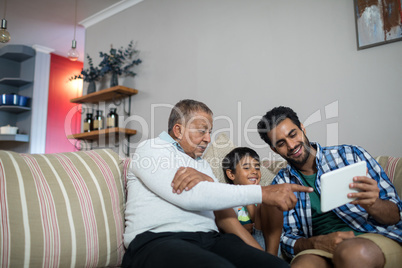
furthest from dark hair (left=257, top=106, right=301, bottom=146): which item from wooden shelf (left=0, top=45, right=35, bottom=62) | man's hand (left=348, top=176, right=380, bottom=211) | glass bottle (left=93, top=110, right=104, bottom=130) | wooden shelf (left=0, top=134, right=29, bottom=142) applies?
wooden shelf (left=0, top=45, right=35, bottom=62)

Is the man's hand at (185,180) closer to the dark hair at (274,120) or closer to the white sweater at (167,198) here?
the white sweater at (167,198)

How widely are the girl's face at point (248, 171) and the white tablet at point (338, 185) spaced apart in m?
0.68

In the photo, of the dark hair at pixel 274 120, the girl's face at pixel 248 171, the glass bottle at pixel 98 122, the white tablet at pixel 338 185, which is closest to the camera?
the white tablet at pixel 338 185

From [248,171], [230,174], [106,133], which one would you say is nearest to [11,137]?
[106,133]

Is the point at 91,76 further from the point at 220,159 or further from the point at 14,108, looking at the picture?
the point at 220,159

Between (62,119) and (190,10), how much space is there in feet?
11.2

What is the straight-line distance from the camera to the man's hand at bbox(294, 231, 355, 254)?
114cm

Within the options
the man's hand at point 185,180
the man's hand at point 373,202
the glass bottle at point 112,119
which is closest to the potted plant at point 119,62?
the glass bottle at point 112,119

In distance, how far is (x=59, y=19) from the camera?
13.3 feet

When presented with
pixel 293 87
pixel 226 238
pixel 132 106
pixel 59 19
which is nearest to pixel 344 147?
pixel 226 238

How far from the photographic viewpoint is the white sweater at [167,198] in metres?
1.06

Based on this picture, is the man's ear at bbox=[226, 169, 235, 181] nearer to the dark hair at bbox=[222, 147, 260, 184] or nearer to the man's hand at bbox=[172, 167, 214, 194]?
the dark hair at bbox=[222, 147, 260, 184]

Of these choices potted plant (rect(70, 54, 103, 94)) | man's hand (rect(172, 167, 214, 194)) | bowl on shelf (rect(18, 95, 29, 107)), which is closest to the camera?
man's hand (rect(172, 167, 214, 194))

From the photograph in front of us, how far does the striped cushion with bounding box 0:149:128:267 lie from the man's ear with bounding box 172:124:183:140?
0.32 meters
